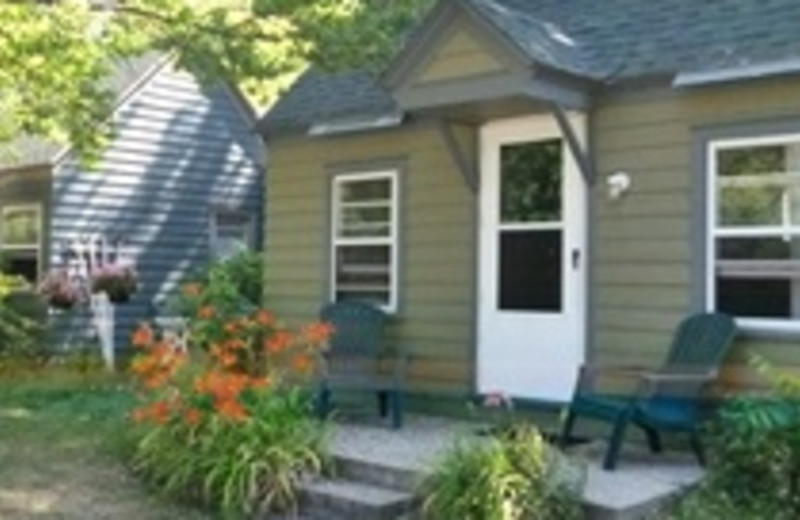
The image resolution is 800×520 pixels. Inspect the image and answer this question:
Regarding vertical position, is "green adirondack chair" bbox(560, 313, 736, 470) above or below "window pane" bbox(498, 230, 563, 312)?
below

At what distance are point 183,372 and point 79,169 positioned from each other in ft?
28.4

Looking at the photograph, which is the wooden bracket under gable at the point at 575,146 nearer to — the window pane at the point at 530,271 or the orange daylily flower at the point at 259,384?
the window pane at the point at 530,271

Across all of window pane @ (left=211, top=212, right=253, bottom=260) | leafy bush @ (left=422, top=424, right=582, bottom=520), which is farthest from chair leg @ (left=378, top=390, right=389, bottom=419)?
window pane @ (left=211, top=212, right=253, bottom=260)

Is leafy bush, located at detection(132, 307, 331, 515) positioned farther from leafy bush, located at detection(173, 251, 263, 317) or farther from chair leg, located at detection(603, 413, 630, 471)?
leafy bush, located at detection(173, 251, 263, 317)

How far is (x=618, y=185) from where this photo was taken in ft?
26.3

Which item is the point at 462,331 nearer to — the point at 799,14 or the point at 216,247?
the point at 799,14

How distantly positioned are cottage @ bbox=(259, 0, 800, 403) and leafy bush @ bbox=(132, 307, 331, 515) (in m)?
1.91

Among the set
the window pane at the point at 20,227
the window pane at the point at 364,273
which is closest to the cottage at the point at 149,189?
the window pane at the point at 20,227

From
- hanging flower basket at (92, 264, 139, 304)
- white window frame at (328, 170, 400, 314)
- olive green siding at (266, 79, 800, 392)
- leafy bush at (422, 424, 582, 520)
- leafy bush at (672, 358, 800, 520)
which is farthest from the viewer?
hanging flower basket at (92, 264, 139, 304)

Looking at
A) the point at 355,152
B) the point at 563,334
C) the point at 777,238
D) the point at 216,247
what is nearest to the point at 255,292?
the point at 216,247

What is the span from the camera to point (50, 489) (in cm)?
671

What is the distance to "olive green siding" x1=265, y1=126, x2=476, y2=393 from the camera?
30.1 ft

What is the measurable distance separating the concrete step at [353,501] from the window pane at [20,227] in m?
10.5

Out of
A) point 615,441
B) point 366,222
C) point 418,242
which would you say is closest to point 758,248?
point 615,441
